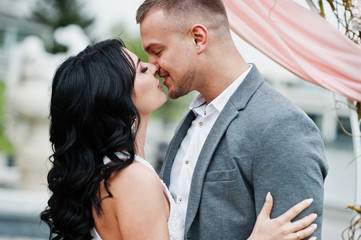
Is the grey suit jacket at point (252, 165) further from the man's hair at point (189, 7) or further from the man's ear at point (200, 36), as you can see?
the man's hair at point (189, 7)

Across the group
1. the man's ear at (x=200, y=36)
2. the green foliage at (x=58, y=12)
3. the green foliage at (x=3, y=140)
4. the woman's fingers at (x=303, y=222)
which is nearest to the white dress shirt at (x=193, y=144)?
the man's ear at (x=200, y=36)

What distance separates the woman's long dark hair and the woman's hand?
0.57m

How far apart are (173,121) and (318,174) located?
19748 mm

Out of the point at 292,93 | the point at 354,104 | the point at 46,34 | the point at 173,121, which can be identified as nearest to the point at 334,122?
the point at 292,93

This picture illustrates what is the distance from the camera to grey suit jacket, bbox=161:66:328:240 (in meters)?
1.70

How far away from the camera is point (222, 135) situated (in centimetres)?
191

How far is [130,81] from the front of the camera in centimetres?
202

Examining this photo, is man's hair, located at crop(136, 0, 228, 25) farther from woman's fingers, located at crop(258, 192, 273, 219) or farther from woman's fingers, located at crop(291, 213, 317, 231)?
woman's fingers, located at crop(291, 213, 317, 231)

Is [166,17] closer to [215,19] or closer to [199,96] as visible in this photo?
[215,19]

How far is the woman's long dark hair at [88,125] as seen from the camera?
1.95m

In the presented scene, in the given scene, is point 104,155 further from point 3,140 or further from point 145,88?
point 3,140

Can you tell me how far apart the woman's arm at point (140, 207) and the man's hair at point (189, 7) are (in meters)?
0.74

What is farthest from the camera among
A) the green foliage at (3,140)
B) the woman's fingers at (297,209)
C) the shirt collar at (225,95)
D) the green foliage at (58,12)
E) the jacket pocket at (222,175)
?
the green foliage at (58,12)

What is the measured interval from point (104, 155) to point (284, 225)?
779mm
